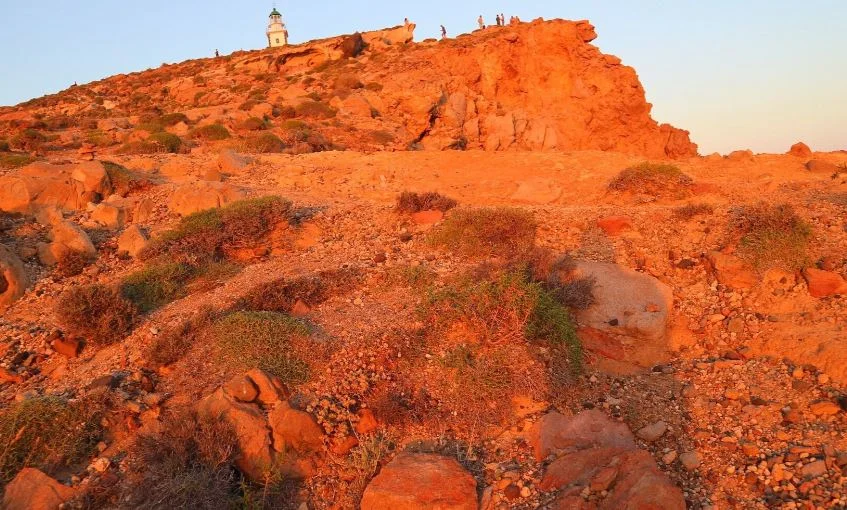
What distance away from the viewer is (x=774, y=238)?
6.22 m

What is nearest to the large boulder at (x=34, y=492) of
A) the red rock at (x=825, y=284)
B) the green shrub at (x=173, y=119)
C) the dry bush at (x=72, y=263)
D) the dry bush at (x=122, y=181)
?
the dry bush at (x=72, y=263)

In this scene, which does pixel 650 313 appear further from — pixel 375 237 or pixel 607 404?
pixel 375 237

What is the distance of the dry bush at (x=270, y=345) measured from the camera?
186 inches

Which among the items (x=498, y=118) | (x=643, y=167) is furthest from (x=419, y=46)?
(x=643, y=167)

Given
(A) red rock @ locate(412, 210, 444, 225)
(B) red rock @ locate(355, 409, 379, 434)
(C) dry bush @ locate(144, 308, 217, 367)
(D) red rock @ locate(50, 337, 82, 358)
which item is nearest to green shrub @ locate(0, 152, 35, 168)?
(D) red rock @ locate(50, 337, 82, 358)

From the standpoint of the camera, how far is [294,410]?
4258 mm

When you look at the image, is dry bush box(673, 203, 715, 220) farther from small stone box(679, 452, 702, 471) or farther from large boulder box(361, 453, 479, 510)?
large boulder box(361, 453, 479, 510)

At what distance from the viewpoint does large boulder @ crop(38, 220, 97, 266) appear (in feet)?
23.9

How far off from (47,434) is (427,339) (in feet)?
9.60

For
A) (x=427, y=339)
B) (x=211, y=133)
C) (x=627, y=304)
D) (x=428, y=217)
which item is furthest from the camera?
(x=211, y=133)

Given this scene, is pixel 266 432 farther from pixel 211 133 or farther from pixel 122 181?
pixel 211 133

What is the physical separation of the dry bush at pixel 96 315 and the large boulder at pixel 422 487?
10.5 ft

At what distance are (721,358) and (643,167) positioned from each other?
15.3 ft

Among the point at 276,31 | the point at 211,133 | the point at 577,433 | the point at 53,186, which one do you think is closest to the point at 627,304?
the point at 577,433
